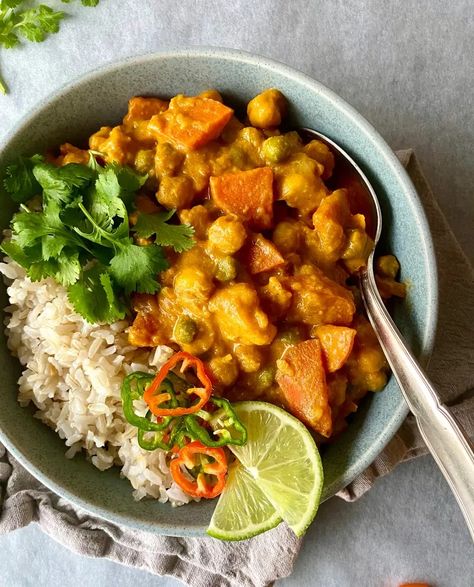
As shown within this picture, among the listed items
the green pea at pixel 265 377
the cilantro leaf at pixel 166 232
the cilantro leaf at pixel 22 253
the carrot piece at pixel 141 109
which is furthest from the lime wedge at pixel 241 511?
the carrot piece at pixel 141 109

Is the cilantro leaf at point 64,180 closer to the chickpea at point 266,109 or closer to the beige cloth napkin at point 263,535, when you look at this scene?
the chickpea at point 266,109

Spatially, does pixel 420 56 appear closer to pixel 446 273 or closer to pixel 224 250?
pixel 446 273

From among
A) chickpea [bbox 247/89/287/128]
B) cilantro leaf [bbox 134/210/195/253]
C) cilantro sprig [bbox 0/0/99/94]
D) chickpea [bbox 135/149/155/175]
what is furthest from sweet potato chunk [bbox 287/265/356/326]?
cilantro sprig [bbox 0/0/99/94]

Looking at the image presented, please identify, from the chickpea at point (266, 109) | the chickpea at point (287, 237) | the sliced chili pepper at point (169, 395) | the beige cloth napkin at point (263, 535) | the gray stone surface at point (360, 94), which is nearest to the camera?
the sliced chili pepper at point (169, 395)

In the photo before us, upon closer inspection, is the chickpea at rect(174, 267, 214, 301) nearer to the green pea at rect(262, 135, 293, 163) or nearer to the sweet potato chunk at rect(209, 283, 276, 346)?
the sweet potato chunk at rect(209, 283, 276, 346)

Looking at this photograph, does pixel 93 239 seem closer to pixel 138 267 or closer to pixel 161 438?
pixel 138 267

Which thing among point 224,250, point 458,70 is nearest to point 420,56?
point 458,70

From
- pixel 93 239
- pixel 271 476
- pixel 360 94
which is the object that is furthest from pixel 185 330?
pixel 360 94
